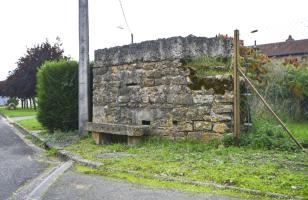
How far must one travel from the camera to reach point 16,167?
24.9 feet

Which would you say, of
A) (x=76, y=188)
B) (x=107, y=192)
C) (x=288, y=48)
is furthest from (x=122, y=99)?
(x=288, y=48)

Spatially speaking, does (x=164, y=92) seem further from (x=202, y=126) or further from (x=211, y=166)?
(x=211, y=166)

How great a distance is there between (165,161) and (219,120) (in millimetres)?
1699

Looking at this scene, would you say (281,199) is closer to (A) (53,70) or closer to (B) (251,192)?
(B) (251,192)

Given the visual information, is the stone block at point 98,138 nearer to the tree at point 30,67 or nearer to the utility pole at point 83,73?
the utility pole at point 83,73

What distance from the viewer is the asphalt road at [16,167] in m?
6.00

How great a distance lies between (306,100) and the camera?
11008mm

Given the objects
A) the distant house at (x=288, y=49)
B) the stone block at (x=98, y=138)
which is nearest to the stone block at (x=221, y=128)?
the stone block at (x=98, y=138)

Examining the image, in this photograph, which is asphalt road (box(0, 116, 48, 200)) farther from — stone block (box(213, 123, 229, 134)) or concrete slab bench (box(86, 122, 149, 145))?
stone block (box(213, 123, 229, 134))

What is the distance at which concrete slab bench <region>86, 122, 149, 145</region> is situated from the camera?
9.00 metres

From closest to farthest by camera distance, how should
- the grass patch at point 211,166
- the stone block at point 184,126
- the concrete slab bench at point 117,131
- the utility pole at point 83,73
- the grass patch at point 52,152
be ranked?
the grass patch at point 211,166 < the stone block at point 184,126 < the concrete slab bench at point 117,131 < the grass patch at point 52,152 < the utility pole at point 83,73

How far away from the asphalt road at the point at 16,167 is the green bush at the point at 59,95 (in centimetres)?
165

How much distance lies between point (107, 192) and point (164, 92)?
159 inches

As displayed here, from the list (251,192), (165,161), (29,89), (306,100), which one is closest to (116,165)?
(165,161)
